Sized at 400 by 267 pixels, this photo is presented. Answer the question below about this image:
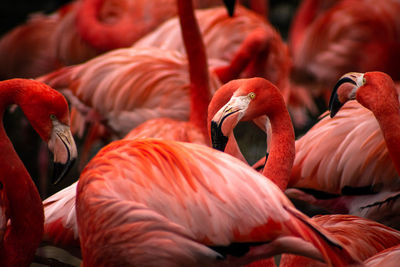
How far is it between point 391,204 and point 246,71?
5.37 feet

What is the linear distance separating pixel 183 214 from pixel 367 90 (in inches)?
32.4

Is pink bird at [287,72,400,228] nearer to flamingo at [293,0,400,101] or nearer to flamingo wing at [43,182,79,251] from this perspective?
flamingo wing at [43,182,79,251]

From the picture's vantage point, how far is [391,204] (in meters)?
2.76

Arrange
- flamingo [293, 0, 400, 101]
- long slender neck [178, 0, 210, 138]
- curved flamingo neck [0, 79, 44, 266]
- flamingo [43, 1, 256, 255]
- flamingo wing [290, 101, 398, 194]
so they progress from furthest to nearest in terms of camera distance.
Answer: flamingo [293, 0, 400, 101], long slender neck [178, 0, 210, 138], flamingo wing [290, 101, 398, 194], flamingo [43, 1, 256, 255], curved flamingo neck [0, 79, 44, 266]

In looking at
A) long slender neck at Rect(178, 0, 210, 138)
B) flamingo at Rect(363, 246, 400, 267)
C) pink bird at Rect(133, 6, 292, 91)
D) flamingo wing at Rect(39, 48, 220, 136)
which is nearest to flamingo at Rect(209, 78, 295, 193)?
flamingo at Rect(363, 246, 400, 267)

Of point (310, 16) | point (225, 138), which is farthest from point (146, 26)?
point (225, 138)

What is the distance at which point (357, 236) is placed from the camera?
7.43ft

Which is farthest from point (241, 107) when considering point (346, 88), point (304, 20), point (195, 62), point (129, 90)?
point (304, 20)

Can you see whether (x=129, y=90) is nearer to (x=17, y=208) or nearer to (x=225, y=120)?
(x=17, y=208)

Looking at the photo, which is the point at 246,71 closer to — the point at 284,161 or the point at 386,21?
the point at 386,21

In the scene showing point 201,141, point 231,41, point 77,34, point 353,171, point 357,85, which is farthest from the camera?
point 77,34

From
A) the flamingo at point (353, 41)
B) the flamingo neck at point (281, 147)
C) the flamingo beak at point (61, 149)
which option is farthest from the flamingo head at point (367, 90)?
the flamingo at point (353, 41)

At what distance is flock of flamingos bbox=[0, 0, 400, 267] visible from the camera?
1.82 metres

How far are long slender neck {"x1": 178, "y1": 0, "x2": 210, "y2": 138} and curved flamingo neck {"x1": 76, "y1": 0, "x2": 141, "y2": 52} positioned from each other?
57.9 inches
